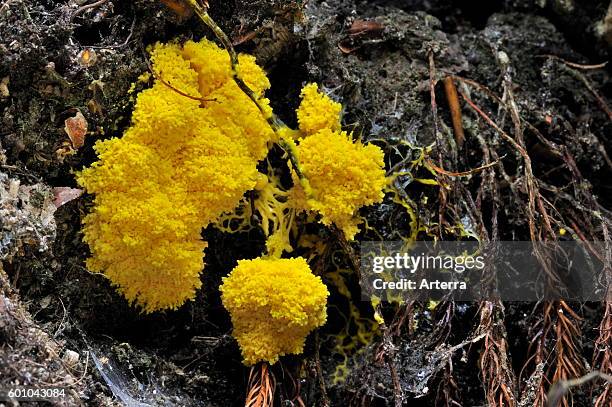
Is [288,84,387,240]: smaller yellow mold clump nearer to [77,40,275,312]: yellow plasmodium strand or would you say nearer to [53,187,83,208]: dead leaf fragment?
[77,40,275,312]: yellow plasmodium strand

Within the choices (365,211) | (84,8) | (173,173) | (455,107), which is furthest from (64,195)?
(455,107)

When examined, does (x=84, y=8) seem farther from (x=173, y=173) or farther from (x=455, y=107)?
(x=455, y=107)

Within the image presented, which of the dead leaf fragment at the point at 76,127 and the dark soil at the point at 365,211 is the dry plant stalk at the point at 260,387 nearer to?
the dark soil at the point at 365,211

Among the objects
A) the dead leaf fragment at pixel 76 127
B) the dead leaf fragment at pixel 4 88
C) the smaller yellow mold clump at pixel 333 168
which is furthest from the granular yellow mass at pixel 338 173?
the dead leaf fragment at pixel 4 88

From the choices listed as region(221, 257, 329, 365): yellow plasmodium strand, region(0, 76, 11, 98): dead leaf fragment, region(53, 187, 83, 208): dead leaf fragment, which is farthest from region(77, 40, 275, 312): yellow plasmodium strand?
region(0, 76, 11, 98): dead leaf fragment

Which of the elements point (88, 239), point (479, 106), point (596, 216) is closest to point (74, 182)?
point (88, 239)

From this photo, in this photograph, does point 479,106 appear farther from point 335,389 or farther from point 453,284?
point 335,389
